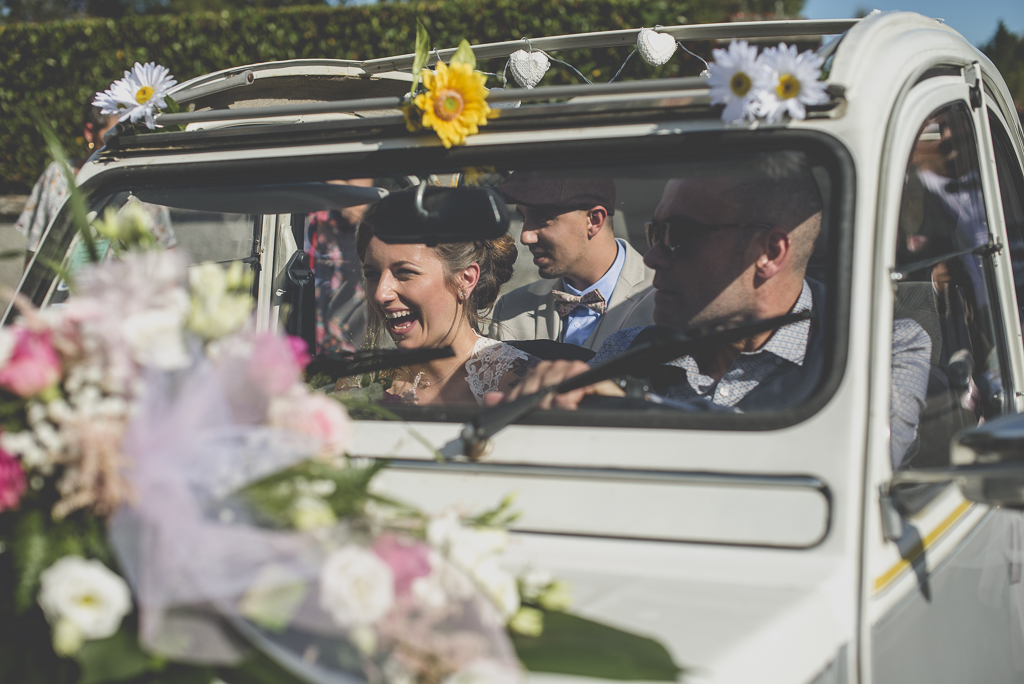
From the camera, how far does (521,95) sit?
72.1 inches

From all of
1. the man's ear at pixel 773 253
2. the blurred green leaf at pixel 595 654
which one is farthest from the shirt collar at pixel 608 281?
the blurred green leaf at pixel 595 654

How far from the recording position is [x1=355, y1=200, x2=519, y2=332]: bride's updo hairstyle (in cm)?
276

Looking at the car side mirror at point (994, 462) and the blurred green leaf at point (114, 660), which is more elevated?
the car side mirror at point (994, 462)

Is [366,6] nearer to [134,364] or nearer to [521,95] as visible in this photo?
[521,95]

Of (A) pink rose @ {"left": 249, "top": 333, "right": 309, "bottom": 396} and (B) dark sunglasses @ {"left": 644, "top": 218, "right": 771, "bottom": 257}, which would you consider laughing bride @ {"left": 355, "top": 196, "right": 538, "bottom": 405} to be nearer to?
(B) dark sunglasses @ {"left": 644, "top": 218, "right": 771, "bottom": 257}

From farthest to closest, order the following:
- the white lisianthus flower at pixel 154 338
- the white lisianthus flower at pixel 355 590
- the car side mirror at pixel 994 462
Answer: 1. the car side mirror at pixel 994 462
2. the white lisianthus flower at pixel 154 338
3. the white lisianthus flower at pixel 355 590

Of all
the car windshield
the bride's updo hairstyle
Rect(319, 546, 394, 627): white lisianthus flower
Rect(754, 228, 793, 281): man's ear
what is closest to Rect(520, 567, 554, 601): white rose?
Rect(319, 546, 394, 627): white lisianthus flower

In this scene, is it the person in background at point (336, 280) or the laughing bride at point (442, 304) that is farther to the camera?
the person in background at point (336, 280)

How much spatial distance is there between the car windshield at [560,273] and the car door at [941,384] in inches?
7.8

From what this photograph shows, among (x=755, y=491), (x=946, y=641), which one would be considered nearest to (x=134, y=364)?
(x=755, y=491)

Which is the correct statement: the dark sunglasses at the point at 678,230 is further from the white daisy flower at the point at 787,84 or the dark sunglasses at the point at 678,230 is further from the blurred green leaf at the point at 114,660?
the blurred green leaf at the point at 114,660

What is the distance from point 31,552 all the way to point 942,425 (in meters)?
1.81

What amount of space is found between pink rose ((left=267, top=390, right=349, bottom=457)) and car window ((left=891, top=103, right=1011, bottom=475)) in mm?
1122

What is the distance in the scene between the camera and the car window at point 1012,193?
2.50m
